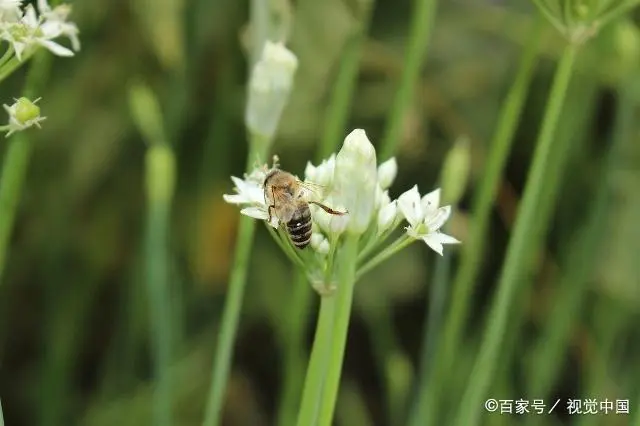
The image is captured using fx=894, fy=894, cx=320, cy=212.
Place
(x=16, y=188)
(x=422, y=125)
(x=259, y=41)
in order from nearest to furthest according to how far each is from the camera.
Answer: (x=16, y=188) < (x=259, y=41) < (x=422, y=125)

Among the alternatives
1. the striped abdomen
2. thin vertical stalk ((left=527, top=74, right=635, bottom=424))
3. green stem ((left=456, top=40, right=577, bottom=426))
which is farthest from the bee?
thin vertical stalk ((left=527, top=74, right=635, bottom=424))

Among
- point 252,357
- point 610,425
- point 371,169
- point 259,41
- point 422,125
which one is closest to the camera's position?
point 371,169

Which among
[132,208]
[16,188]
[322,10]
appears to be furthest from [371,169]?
[132,208]

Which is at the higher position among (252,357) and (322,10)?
(322,10)

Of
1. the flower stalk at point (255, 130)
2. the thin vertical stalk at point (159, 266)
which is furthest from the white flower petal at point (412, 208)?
the thin vertical stalk at point (159, 266)

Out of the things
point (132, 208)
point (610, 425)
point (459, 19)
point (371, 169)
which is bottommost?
point (371, 169)

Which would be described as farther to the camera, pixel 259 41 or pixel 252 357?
pixel 252 357

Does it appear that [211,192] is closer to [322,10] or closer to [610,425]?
[322,10]
